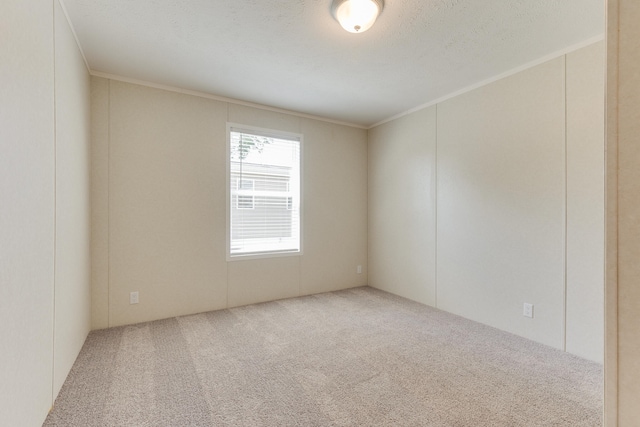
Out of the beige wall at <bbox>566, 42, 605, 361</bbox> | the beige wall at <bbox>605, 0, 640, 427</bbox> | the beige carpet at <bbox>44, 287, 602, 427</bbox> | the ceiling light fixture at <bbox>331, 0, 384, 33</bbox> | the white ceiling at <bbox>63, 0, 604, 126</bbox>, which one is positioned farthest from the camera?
the beige wall at <bbox>566, 42, 605, 361</bbox>

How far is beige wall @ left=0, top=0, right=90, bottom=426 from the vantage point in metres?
1.18

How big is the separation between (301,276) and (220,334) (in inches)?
58.4

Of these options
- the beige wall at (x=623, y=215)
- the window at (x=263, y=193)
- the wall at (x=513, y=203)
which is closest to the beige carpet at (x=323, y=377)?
the wall at (x=513, y=203)

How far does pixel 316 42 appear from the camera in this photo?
2.30 metres

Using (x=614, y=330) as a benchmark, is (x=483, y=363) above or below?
below

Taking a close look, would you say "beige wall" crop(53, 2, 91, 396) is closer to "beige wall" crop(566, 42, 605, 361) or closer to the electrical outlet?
the electrical outlet

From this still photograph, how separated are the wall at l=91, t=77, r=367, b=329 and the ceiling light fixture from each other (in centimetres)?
201

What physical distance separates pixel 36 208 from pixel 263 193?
2429 millimetres

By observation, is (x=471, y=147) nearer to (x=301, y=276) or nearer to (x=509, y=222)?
(x=509, y=222)

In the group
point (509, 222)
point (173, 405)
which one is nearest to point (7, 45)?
point (173, 405)

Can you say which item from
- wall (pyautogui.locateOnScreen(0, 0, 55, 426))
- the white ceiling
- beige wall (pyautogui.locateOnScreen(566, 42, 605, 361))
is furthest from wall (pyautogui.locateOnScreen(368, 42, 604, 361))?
wall (pyautogui.locateOnScreen(0, 0, 55, 426))

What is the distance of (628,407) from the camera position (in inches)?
27.2

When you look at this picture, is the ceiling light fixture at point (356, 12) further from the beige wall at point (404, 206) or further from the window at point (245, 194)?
the window at point (245, 194)

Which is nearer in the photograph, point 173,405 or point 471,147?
point 173,405
